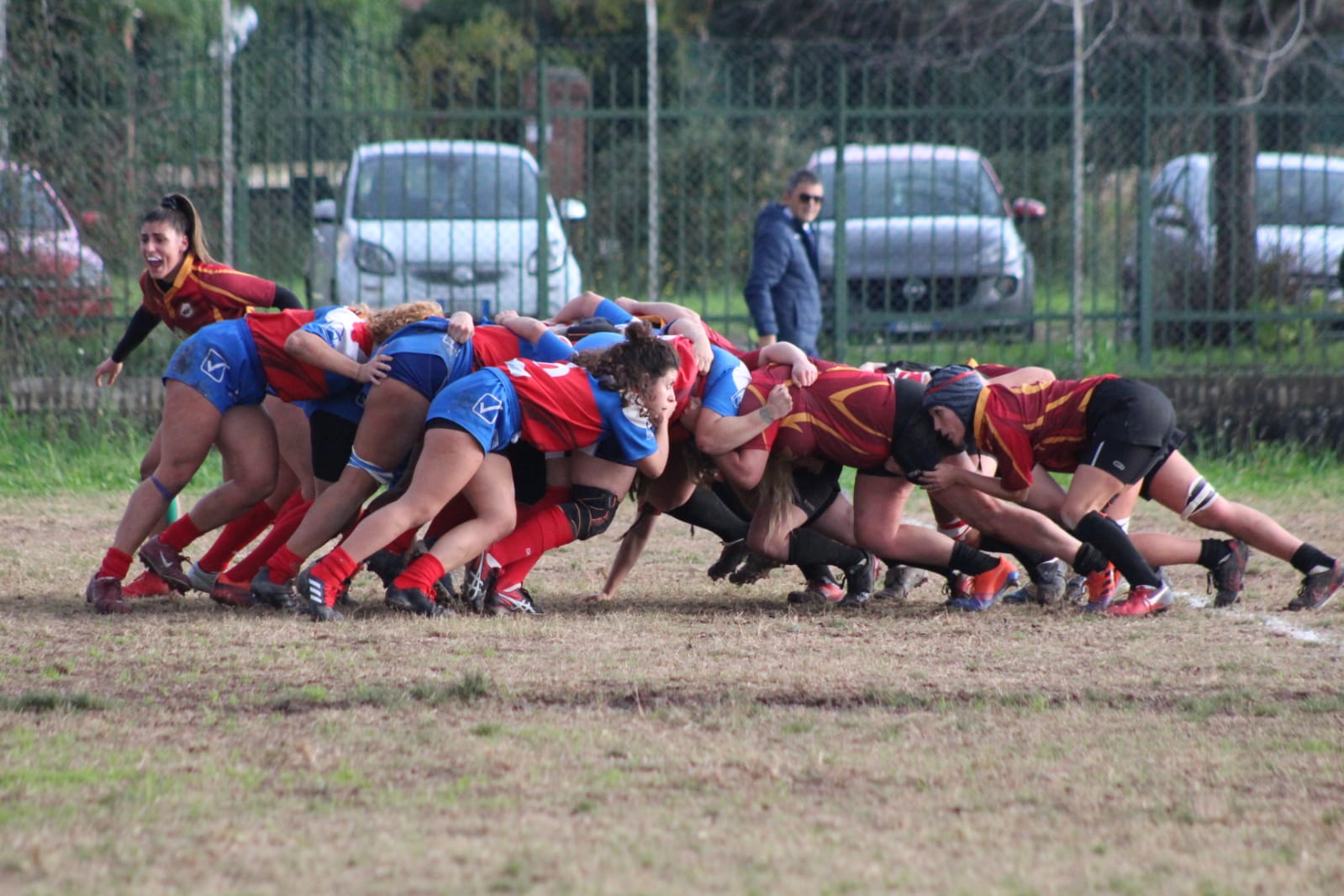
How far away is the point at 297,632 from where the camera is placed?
212 inches

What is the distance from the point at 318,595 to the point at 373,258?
5759 millimetres

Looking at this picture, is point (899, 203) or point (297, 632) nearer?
point (297, 632)

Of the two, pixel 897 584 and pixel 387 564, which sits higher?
pixel 387 564

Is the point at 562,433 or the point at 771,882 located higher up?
the point at 562,433

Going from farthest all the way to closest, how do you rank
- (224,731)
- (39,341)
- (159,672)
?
(39,341) < (159,672) < (224,731)

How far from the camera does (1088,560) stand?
6027 mm

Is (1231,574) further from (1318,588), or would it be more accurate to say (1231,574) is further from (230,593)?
(230,593)

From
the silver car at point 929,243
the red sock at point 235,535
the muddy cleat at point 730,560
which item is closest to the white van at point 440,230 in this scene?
the silver car at point 929,243

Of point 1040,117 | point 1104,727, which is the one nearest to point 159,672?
point 1104,727

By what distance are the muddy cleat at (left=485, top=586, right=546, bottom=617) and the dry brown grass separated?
0.15m

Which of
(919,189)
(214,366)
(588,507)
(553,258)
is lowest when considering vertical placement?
(588,507)

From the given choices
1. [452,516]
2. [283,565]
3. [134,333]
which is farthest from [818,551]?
[134,333]

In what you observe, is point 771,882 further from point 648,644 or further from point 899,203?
point 899,203

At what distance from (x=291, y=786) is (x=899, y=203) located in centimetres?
847
